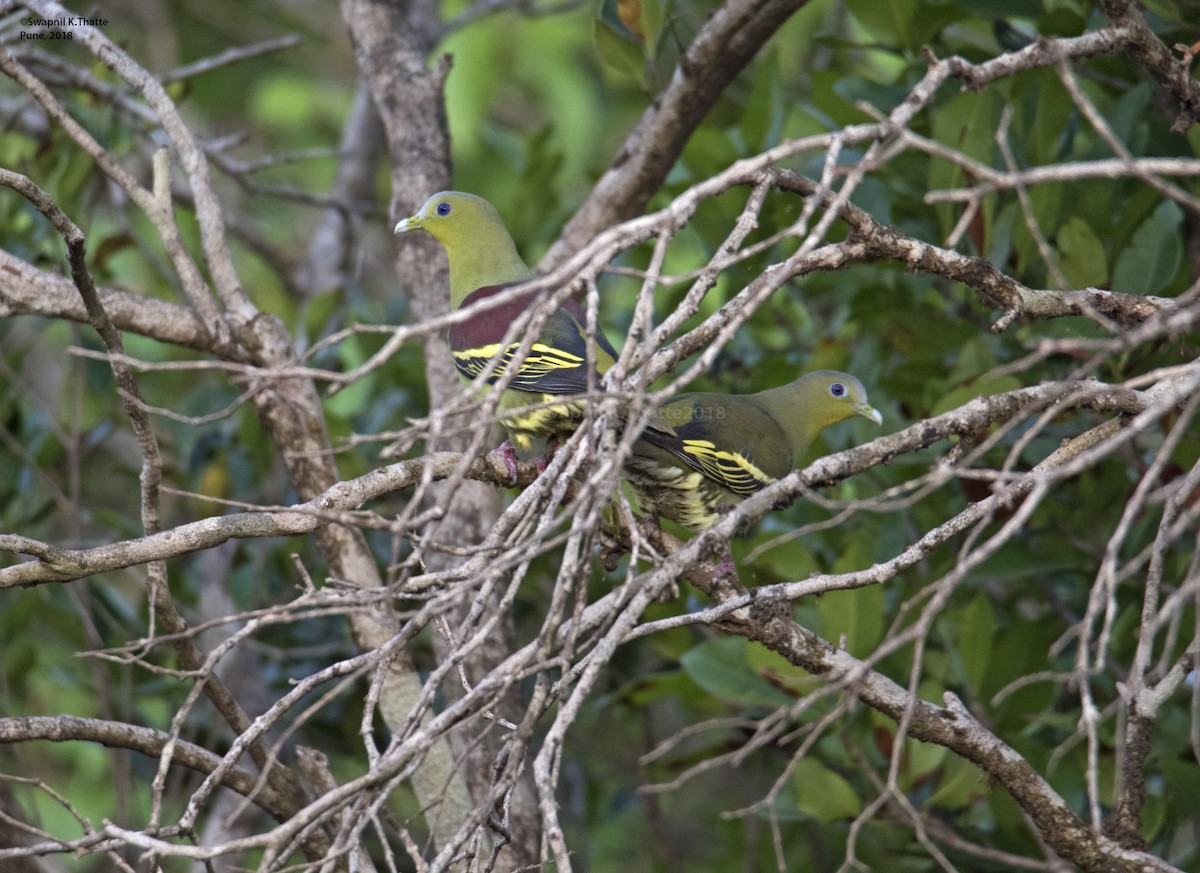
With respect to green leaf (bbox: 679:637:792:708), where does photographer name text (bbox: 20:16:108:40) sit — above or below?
above

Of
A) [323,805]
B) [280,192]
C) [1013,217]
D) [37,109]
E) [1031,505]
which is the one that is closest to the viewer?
[1031,505]

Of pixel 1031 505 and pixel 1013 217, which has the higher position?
pixel 1013 217

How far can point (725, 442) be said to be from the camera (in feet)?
12.4

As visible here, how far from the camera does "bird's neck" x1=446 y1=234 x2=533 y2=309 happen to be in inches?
172

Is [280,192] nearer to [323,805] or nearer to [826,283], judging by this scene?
[826,283]

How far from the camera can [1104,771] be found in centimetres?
424

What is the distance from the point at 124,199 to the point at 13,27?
90.3 inches

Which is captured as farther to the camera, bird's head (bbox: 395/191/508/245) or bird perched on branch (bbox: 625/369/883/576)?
bird's head (bbox: 395/191/508/245)

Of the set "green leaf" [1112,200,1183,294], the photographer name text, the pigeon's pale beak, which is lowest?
the pigeon's pale beak

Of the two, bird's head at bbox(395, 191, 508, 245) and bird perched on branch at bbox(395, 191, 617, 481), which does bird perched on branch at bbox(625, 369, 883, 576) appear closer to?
bird perched on branch at bbox(395, 191, 617, 481)

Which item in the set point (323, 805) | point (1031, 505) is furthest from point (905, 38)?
point (323, 805)

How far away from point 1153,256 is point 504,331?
193 cm

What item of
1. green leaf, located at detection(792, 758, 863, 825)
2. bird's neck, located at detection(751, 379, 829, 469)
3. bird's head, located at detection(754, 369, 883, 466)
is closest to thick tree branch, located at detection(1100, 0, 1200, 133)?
bird's head, located at detection(754, 369, 883, 466)

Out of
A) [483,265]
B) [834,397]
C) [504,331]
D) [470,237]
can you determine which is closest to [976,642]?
[834,397]
